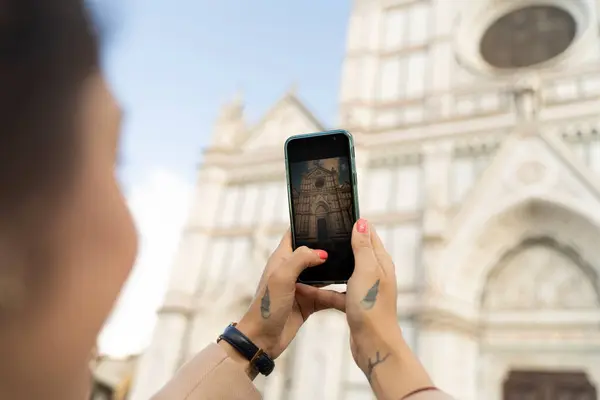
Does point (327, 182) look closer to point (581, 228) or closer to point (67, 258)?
point (67, 258)

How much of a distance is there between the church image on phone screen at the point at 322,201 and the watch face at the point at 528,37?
366 inches

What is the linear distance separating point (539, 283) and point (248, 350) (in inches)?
310

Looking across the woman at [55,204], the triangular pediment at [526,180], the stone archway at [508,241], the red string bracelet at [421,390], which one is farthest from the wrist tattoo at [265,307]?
the triangular pediment at [526,180]

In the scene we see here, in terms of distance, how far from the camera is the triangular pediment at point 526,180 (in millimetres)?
7773

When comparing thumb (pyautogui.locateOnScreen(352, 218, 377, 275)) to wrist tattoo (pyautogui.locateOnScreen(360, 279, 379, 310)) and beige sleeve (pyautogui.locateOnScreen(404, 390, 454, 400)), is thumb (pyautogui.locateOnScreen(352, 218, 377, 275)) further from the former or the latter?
beige sleeve (pyautogui.locateOnScreen(404, 390, 454, 400))

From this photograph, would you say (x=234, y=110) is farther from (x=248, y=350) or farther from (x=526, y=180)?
(x=248, y=350)

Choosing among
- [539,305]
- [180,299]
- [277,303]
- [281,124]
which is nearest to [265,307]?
[277,303]

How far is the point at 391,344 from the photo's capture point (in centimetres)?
108

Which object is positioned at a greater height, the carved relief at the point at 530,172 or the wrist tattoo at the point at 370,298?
the carved relief at the point at 530,172

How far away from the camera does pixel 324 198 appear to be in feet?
5.11

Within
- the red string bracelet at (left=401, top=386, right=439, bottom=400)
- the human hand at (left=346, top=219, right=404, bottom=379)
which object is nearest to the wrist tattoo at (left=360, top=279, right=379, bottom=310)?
the human hand at (left=346, top=219, right=404, bottom=379)

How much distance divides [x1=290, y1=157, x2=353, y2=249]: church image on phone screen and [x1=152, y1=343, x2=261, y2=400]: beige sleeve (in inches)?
18.6

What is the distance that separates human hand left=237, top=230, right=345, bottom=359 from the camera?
4.15 ft

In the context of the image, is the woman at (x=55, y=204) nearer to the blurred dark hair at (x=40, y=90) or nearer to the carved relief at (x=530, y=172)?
the blurred dark hair at (x=40, y=90)
